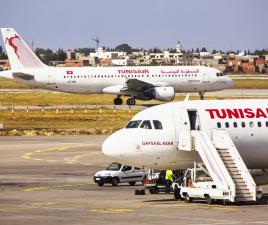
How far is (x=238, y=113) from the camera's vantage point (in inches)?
1777

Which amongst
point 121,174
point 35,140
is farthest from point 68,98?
point 121,174

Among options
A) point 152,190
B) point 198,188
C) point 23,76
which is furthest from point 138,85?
point 198,188

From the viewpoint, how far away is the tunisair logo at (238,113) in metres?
44.4

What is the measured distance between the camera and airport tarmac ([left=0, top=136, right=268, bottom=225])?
122ft

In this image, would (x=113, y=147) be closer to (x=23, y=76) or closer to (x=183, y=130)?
(x=183, y=130)

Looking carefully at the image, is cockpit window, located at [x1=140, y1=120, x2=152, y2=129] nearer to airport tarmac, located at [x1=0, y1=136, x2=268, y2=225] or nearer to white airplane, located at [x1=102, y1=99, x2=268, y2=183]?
white airplane, located at [x1=102, y1=99, x2=268, y2=183]

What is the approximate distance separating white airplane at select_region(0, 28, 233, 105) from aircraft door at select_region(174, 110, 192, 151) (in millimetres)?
73745

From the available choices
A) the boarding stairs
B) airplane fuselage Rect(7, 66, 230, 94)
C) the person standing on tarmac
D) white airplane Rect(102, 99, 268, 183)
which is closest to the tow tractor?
the boarding stairs

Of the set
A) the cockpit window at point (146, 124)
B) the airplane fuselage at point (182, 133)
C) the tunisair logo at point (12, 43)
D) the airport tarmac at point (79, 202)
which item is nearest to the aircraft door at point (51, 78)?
the tunisair logo at point (12, 43)

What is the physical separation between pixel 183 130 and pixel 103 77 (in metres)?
77.2

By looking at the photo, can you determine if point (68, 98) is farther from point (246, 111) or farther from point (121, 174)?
point (246, 111)

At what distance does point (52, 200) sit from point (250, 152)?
356 inches

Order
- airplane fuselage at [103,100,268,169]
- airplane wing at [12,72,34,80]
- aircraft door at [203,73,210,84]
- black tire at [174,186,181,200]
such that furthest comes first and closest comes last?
aircraft door at [203,73,210,84] < airplane wing at [12,72,34,80] < black tire at [174,186,181,200] < airplane fuselage at [103,100,268,169]

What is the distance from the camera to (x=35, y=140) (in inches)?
3307
